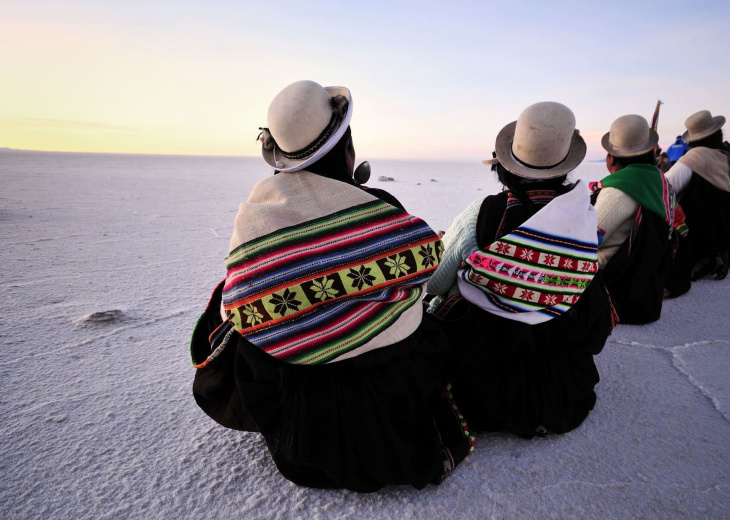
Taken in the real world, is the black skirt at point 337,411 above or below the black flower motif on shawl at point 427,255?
below

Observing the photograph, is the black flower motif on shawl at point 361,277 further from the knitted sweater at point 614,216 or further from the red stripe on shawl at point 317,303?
the knitted sweater at point 614,216

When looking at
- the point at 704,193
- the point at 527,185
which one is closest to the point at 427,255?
the point at 527,185

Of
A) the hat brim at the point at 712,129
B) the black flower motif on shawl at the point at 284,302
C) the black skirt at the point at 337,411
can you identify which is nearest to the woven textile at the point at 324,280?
the black flower motif on shawl at the point at 284,302

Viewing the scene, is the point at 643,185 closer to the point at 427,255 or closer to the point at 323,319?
the point at 427,255

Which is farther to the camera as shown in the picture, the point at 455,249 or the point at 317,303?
the point at 455,249

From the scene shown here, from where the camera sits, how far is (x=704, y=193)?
14.9ft

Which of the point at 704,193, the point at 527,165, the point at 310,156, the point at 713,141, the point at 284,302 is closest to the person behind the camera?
the point at 284,302

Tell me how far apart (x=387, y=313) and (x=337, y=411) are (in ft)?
1.44

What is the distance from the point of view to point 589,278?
2.11 meters

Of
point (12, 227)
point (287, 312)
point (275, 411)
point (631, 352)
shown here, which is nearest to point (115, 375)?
point (275, 411)

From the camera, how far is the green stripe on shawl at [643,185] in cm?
333

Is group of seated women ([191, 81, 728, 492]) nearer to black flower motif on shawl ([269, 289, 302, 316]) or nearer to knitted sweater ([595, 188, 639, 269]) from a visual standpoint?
black flower motif on shawl ([269, 289, 302, 316])

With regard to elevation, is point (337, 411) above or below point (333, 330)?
below

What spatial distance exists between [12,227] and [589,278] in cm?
739
